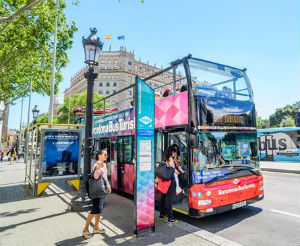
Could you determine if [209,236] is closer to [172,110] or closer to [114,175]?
[172,110]

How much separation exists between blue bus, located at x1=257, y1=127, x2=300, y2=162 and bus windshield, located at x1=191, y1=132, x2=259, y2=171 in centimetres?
1585

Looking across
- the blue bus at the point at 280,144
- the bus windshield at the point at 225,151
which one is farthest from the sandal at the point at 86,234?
the blue bus at the point at 280,144

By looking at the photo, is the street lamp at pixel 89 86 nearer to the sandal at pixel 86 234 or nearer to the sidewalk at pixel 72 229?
the sidewalk at pixel 72 229

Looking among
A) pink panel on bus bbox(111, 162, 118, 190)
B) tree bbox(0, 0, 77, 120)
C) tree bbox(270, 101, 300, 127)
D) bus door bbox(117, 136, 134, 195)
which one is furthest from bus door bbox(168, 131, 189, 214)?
tree bbox(270, 101, 300, 127)

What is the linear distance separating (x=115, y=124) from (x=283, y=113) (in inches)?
2436

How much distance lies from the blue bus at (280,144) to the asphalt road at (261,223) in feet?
45.4

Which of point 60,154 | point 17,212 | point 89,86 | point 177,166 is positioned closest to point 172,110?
point 177,166

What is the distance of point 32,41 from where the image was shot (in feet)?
38.2

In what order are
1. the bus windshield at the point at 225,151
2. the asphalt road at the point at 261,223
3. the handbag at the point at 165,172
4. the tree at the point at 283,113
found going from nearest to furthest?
the asphalt road at the point at 261,223 → the bus windshield at the point at 225,151 → the handbag at the point at 165,172 → the tree at the point at 283,113

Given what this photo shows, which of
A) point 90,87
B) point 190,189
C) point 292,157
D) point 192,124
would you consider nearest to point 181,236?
point 190,189

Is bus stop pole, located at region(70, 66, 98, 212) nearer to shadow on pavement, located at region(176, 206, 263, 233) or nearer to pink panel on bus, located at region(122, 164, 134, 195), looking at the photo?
pink panel on bus, located at region(122, 164, 134, 195)

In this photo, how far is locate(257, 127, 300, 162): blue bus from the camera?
18594 millimetres

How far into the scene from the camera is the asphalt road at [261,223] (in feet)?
13.8

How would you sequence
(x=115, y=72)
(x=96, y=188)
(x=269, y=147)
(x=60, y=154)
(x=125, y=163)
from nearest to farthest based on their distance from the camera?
1. (x=96, y=188)
2. (x=125, y=163)
3. (x=60, y=154)
4. (x=269, y=147)
5. (x=115, y=72)
